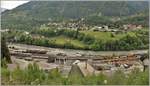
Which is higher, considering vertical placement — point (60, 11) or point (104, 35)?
point (60, 11)


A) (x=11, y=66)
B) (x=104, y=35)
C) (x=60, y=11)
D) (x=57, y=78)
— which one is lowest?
(x=57, y=78)

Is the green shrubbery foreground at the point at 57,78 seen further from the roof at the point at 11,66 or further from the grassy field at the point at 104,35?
the grassy field at the point at 104,35

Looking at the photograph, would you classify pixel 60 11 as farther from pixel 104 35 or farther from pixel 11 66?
pixel 11 66

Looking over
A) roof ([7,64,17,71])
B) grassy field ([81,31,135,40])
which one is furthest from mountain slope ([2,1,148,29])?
roof ([7,64,17,71])

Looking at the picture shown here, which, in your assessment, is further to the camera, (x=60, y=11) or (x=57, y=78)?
(x=60, y=11)

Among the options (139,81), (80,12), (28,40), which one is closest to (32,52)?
(28,40)

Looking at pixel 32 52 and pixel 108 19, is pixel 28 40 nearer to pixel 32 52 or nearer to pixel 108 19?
pixel 32 52

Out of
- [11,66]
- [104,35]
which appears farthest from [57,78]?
[104,35]
